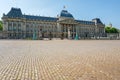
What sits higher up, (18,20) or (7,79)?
(18,20)

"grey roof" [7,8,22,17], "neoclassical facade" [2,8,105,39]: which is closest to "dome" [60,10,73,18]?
"neoclassical facade" [2,8,105,39]

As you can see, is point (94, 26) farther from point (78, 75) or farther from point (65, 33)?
point (78, 75)

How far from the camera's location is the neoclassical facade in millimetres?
87438

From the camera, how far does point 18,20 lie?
89.6 meters

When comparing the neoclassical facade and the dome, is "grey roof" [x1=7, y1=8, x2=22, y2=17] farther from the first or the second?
the dome

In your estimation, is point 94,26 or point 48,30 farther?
point 94,26

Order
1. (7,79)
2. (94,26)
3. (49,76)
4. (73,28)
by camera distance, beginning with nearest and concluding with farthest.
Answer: (7,79) < (49,76) < (73,28) < (94,26)

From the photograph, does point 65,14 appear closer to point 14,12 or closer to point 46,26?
point 46,26

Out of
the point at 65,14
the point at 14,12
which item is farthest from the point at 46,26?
the point at 14,12

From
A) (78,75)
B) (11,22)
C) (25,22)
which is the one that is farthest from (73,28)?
(78,75)

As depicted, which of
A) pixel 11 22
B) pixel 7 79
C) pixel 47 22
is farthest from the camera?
pixel 47 22

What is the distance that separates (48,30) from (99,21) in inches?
1598

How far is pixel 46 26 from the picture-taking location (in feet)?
324

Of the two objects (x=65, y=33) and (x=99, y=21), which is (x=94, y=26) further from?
(x=65, y=33)
